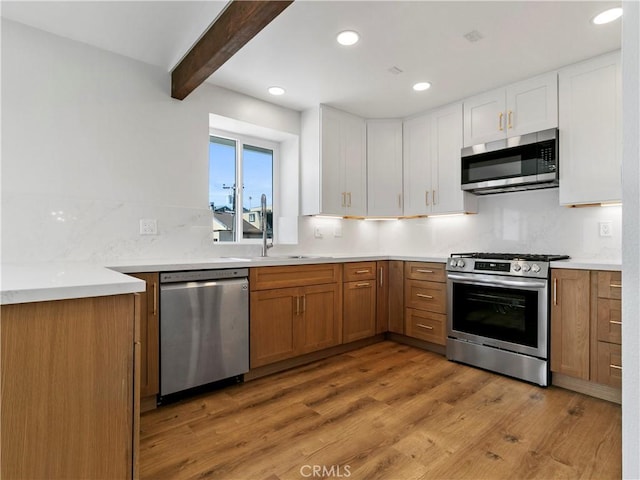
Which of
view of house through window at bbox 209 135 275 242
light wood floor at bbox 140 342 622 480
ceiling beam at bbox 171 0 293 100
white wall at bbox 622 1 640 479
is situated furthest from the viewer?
view of house through window at bbox 209 135 275 242

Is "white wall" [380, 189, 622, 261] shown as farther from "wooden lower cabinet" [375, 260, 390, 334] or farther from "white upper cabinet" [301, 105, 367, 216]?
"white upper cabinet" [301, 105, 367, 216]

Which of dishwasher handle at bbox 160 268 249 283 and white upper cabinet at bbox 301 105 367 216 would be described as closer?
dishwasher handle at bbox 160 268 249 283

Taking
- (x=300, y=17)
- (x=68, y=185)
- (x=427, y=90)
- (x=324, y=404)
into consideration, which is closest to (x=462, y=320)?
(x=324, y=404)

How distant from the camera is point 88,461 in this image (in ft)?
3.42

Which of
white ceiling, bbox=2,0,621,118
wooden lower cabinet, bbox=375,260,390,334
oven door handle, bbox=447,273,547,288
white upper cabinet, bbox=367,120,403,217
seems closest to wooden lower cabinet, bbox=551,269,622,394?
oven door handle, bbox=447,273,547,288

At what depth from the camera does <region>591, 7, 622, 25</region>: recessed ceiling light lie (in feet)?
6.58

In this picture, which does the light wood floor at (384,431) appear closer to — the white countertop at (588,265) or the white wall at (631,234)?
the white countertop at (588,265)

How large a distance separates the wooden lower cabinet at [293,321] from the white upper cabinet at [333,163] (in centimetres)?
91

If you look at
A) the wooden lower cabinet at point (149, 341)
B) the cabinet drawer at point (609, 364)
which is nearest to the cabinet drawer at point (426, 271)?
the cabinet drawer at point (609, 364)

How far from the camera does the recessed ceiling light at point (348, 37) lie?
2.23m

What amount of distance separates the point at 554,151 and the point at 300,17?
2105mm

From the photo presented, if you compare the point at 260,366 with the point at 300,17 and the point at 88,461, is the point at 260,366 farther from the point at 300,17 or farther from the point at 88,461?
the point at 300,17

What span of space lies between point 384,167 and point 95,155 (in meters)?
2.65

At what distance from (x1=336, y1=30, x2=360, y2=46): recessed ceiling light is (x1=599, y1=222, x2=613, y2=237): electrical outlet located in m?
2.31
